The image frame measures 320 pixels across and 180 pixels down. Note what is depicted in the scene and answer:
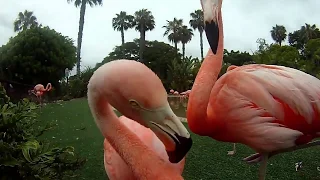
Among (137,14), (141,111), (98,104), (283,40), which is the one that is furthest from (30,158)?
(283,40)

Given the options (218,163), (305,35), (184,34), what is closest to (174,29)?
(184,34)

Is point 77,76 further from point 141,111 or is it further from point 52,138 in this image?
point 141,111

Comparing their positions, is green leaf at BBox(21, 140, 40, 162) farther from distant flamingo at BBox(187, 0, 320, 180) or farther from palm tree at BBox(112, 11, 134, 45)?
palm tree at BBox(112, 11, 134, 45)

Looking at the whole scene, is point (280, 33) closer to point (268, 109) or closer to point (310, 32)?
point (310, 32)

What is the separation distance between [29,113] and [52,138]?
11.1ft

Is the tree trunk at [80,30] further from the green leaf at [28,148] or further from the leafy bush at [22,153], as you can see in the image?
the green leaf at [28,148]

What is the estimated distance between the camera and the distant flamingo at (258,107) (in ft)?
6.82

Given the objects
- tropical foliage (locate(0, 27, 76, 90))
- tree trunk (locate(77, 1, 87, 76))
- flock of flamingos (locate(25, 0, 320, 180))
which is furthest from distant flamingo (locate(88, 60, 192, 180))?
tree trunk (locate(77, 1, 87, 76))

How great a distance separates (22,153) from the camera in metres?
2.32

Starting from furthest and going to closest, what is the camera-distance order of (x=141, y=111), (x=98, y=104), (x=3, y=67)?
(x=3, y=67), (x=98, y=104), (x=141, y=111)

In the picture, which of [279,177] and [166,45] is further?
[166,45]

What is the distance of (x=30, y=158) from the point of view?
2.22m

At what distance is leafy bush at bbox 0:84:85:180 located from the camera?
2.24 m

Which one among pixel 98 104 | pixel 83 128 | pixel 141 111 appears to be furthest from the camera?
pixel 83 128
